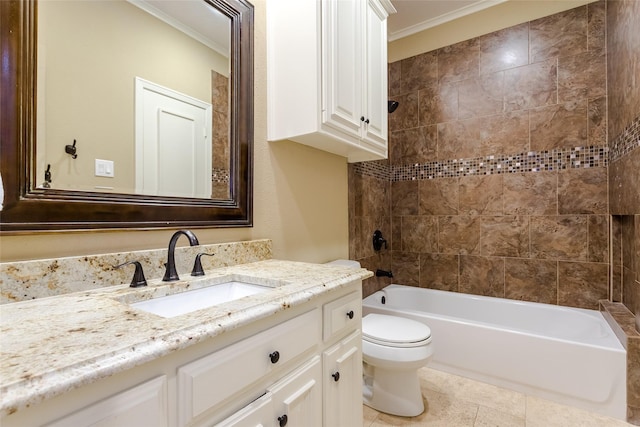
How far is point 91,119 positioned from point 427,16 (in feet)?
9.35

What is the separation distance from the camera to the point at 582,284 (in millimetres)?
2289

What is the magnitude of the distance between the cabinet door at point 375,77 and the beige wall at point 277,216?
0.34 metres

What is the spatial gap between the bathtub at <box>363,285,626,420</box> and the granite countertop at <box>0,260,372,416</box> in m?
1.56

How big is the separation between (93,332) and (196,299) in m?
0.49

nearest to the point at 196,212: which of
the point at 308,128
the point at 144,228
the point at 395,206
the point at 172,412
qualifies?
the point at 144,228

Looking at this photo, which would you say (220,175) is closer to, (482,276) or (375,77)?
(375,77)

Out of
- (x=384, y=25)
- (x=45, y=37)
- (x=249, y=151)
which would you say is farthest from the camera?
(x=384, y=25)

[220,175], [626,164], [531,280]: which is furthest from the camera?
[531,280]

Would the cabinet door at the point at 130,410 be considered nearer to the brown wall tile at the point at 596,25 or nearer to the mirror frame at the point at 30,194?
the mirror frame at the point at 30,194

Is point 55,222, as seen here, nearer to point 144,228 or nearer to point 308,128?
point 144,228

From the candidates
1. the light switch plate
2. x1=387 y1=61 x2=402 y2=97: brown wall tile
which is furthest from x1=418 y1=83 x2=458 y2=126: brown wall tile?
the light switch plate

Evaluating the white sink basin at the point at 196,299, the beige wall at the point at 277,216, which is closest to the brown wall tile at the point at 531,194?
the beige wall at the point at 277,216

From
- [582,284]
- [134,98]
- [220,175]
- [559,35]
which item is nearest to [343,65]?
[220,175]

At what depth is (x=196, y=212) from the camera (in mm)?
1296
